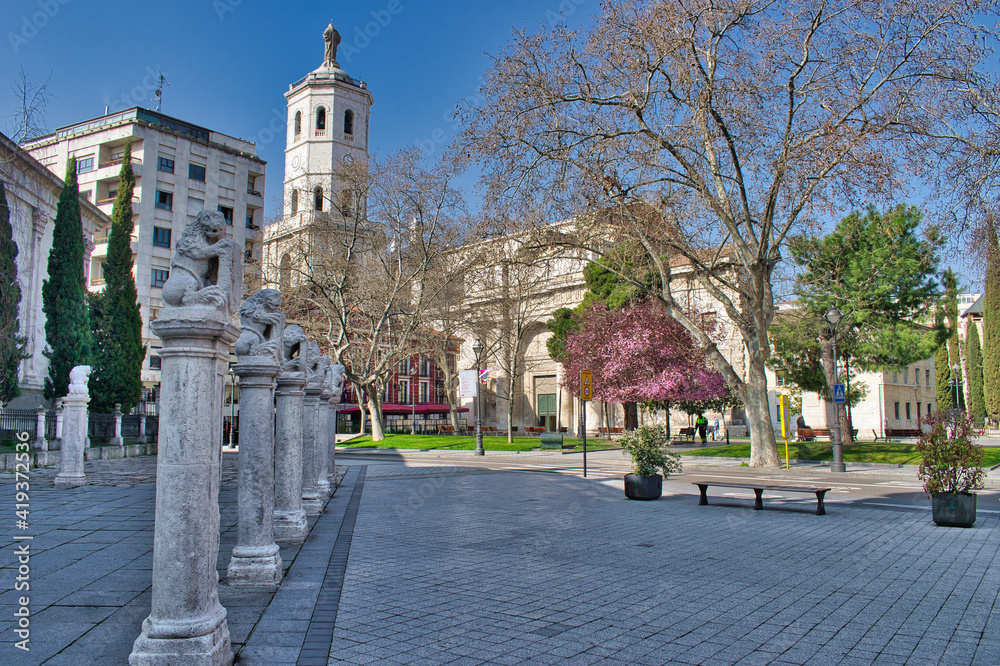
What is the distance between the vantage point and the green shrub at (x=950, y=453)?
355 inches

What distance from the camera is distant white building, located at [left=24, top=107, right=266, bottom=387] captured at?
4922 centimetres

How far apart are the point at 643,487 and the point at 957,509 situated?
479 centimetres

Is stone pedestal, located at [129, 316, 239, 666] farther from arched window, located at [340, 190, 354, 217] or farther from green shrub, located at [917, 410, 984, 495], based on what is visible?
arched window, located at [340, 190, 354, 217]

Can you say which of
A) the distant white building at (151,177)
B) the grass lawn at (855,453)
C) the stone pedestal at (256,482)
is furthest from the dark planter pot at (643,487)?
the distant white building at (151,177)

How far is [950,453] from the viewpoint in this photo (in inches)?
359

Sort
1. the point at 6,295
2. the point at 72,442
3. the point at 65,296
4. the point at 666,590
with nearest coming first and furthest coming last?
the point at 666,590, the point at 72,442, the point at 6,295, the point at 65,296

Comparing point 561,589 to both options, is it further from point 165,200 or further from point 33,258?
point 165,200

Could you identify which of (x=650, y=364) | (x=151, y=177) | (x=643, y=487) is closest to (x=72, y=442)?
(x=643, y=487)

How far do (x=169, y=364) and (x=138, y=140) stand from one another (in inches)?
2129

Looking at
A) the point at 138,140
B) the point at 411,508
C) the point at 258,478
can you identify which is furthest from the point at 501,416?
the point at 258,478

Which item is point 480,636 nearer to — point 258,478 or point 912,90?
point 258,478

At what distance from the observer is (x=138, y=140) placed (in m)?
49.8

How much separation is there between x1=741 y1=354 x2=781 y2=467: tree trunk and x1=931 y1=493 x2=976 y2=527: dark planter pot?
10343 millimetres

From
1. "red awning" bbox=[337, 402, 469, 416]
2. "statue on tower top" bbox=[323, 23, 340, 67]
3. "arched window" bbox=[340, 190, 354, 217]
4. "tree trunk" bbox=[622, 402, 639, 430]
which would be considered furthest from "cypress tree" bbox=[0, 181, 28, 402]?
"statue on tower top" bbox=[323, 23, 340, 67]
